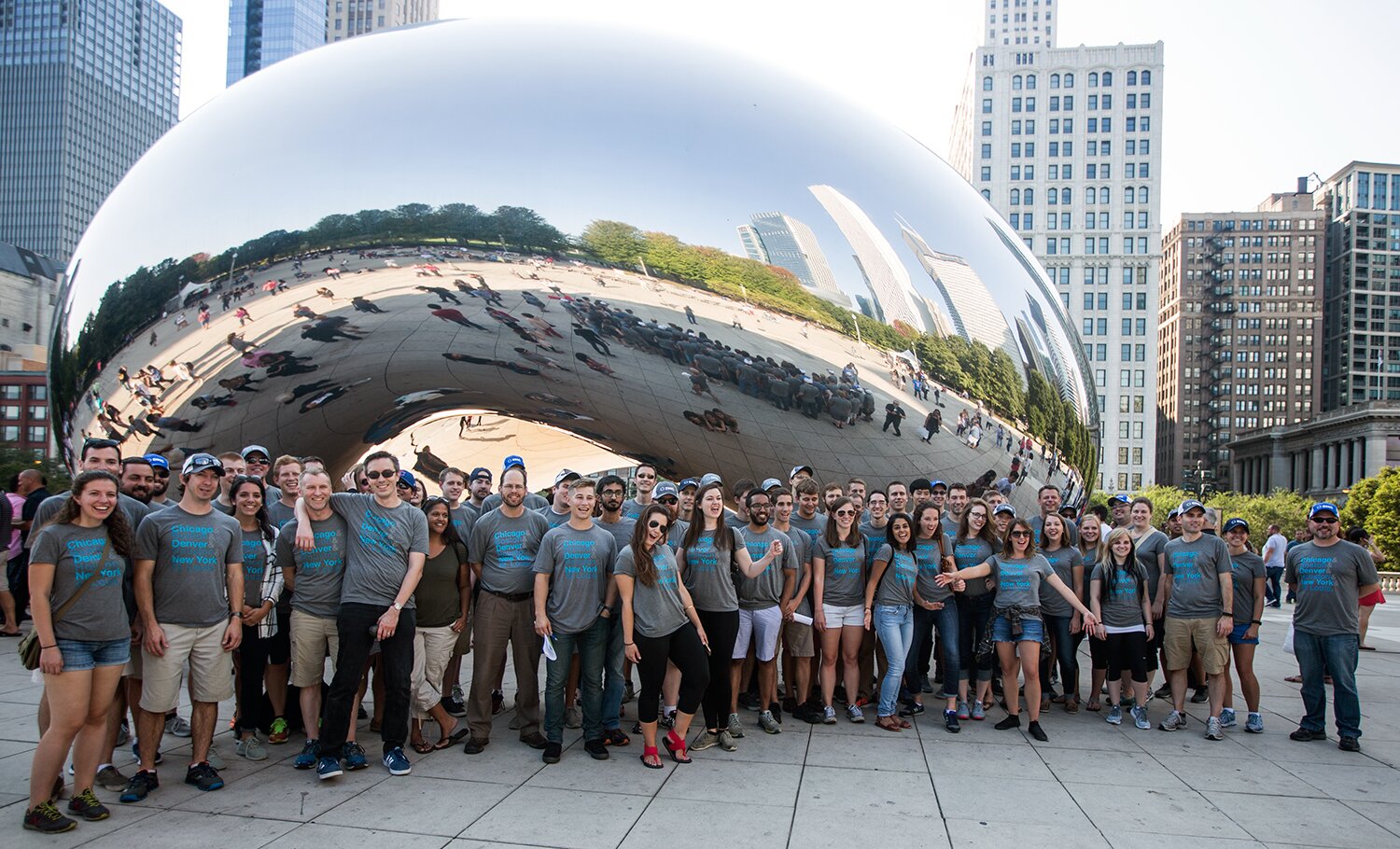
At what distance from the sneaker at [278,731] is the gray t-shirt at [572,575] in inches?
65.1

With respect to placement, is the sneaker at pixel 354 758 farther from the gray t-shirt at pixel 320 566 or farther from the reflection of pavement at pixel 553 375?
the reflection of pavement at pixel 553 375

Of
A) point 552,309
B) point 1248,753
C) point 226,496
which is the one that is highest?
point 552,309

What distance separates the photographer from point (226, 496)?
575 cm

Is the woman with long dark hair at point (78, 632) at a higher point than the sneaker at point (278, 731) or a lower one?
higher

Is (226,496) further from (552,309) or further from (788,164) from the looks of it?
(788,164)

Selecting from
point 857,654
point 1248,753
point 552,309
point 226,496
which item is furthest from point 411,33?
point 1248,753

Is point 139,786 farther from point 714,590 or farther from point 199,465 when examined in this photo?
point 714,590

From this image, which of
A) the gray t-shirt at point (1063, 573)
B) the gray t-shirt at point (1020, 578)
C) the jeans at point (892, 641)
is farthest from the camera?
the gray t-shirt at point (1063, 573)

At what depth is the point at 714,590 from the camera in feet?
17.9

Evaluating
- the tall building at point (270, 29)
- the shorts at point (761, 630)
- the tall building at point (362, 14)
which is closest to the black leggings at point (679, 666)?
the shorts at point (761, 630)

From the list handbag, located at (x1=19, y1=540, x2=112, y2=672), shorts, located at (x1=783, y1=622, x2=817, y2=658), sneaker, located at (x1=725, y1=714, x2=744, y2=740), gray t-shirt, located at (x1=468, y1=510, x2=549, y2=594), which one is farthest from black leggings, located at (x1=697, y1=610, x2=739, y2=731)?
handbag, located at (x1=19, y1=540, x2=112, y2=672)

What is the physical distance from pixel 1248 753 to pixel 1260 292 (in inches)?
5905

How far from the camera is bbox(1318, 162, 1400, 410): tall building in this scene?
13512cm

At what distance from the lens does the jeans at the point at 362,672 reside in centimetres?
472
